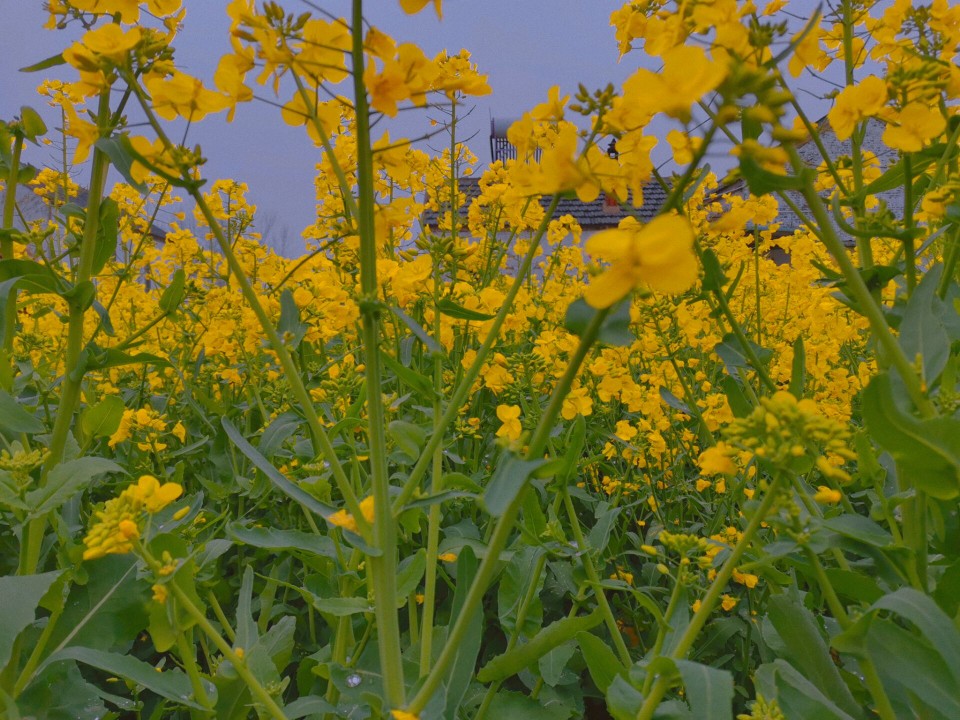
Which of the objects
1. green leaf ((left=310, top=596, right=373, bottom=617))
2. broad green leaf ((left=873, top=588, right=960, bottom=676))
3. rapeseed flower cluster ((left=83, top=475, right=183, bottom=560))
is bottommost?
green leaf ((left=310, top=596, right=373, bottom=617))

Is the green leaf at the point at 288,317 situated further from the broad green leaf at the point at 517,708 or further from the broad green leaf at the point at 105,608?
the broad green leaf at the point at 517,708

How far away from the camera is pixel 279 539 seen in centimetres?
124

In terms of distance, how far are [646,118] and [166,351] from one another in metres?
2.67

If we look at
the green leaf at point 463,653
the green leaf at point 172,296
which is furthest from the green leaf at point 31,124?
the green leaf at point 463,653

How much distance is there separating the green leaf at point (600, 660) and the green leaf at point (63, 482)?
87 cm

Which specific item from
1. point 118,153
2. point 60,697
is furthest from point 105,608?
point 118,153

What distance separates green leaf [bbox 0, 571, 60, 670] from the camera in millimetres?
1082

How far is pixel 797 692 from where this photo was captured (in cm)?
105

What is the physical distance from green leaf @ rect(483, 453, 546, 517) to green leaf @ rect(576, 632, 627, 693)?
1.95ft

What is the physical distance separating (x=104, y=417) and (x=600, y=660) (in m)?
1.14

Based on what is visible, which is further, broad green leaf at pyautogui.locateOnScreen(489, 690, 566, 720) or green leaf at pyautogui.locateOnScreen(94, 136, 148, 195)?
broad green leaf at pyautogui.locateOnScreen(489, 690, 566, 720)

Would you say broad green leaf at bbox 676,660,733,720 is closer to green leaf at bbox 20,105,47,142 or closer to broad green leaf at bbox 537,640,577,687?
broad green leaf at bbox 537,640,577,687

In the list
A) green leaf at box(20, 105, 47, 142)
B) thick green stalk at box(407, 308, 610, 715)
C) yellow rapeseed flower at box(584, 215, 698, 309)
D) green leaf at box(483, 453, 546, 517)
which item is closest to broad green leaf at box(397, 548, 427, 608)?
thick green stalk at box(407, 308, 610, 715)

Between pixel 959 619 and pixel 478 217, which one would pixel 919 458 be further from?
pixel 478 217
